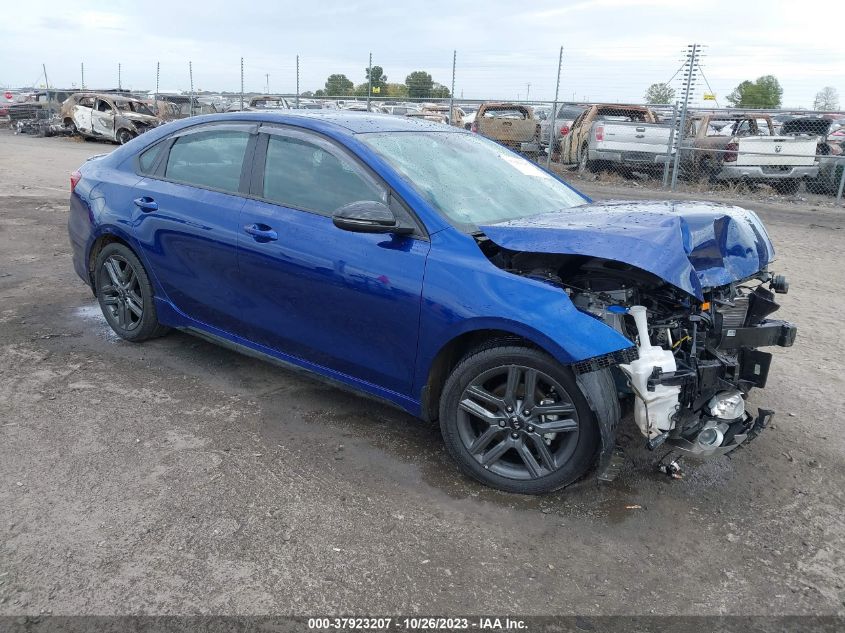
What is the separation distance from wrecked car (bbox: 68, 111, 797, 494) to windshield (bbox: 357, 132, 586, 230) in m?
0.01

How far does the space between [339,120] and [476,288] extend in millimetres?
1526

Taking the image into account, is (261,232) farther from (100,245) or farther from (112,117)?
(112,117)

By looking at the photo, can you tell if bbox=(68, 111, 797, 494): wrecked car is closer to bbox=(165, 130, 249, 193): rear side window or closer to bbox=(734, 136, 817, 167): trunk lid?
bbox=(165, 130, 249, 193): rear side window

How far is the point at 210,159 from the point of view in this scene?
4336 millimetres

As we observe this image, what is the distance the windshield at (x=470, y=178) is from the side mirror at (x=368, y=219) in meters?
0.26

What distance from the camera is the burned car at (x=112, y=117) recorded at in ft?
72.9

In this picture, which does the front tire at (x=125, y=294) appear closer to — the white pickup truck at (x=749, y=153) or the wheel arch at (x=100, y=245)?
the wheel arch at (x=100, y=245)

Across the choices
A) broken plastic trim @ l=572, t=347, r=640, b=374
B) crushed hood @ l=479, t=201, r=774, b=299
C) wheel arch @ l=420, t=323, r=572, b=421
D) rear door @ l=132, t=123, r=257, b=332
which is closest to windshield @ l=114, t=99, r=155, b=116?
rear door @ l=132, t=123, r=257, b=332

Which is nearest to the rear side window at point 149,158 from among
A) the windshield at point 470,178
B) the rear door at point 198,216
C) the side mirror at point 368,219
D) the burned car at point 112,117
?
the rear door at point 198,216

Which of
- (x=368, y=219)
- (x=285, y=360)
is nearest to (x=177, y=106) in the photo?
(x=285, y=360)

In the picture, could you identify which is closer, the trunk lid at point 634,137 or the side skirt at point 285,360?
the side skirt at point 285,360

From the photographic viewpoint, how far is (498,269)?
125 inches

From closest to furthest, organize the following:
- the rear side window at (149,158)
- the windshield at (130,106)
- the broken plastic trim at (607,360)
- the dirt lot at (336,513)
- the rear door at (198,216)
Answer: the dirt lot at (336,513), the broken plastic trim at (607,360), the rear door at (198,216), the rear side window at (149,158), the windshield at (130,106)

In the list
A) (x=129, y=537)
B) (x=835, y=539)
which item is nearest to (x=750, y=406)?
(x=835, y=539)
